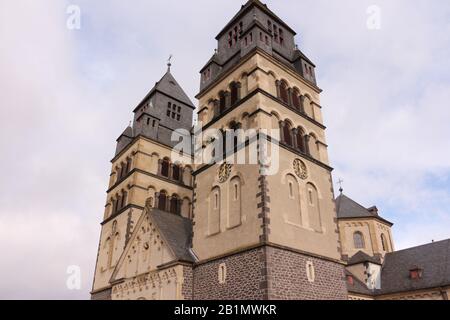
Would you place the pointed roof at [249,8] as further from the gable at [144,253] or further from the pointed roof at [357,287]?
the pointed roof at [357,287]

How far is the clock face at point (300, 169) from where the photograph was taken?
20.5m

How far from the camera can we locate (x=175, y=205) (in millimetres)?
33844

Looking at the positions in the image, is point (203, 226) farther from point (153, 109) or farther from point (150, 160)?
point (153, 109)

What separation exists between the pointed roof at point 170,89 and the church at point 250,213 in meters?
4.58

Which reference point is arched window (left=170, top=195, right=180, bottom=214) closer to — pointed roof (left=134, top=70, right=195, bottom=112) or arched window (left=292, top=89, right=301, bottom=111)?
pointed roof (left=134, top=70, right=195, bottom=112)

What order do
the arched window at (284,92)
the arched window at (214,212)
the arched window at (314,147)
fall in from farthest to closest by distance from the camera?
the arched window at (284,92)
the arched window at (314,147)
the arched window at (214,212)

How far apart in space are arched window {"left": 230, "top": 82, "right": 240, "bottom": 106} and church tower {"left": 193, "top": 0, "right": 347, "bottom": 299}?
3.0 inches

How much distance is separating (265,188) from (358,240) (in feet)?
81.1

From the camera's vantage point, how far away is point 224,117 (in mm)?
23453

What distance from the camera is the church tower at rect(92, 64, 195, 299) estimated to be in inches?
1203

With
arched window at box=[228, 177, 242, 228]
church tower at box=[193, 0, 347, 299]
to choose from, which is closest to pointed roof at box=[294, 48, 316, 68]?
church tower at box=[193, 0, 347, 299]

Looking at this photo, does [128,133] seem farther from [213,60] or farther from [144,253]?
[144,253]

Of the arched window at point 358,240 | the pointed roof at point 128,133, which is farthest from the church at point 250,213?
the pointed roof at point 128,133

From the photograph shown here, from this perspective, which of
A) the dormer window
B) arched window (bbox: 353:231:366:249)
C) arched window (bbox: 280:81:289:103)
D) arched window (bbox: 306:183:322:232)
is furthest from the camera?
arched window (bbox: 353:231:366:249)
